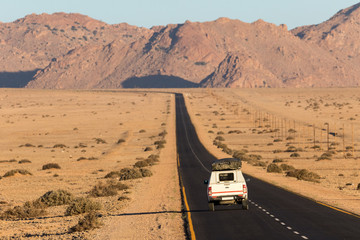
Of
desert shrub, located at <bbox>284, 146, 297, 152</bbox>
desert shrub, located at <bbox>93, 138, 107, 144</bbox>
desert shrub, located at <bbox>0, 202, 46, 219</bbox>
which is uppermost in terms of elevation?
desert shrub, located at <bbox>0, 202, 46, 219</bbox>

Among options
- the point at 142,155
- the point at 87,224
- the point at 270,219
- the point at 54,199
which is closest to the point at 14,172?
the point at 54,199

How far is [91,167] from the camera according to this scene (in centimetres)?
6631

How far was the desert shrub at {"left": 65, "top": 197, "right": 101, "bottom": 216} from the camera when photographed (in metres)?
31.4

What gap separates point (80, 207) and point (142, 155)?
1964 inches

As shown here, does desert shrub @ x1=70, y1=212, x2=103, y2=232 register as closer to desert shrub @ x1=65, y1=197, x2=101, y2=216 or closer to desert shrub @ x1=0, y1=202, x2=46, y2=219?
desert shrub @ x1=65, y1=197, x2=101, y2=216

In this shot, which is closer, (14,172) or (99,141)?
(14,172)

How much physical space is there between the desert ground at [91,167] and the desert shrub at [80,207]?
32 cm

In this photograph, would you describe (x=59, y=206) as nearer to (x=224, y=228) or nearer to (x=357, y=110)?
(x=224, y=228)

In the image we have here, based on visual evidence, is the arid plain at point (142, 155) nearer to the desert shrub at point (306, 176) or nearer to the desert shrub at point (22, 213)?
the desert shrub at point (22, 213)

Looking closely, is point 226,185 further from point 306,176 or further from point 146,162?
point 146,162

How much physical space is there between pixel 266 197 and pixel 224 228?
12.2 meters

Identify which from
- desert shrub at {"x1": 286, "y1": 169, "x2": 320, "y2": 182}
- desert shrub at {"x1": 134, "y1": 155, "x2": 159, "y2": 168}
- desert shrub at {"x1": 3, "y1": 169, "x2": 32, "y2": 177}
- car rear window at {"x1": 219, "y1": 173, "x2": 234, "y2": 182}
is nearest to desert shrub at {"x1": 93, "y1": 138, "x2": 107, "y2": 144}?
desert shrub at {"x1": 134, "y1": 155, "x2": 159, "y2": 168}

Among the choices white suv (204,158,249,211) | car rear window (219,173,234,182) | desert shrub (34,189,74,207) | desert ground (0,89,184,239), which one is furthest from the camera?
desert shrub (34,189,74,207)

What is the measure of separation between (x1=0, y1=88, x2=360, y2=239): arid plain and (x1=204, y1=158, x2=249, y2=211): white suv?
6.61 feet
